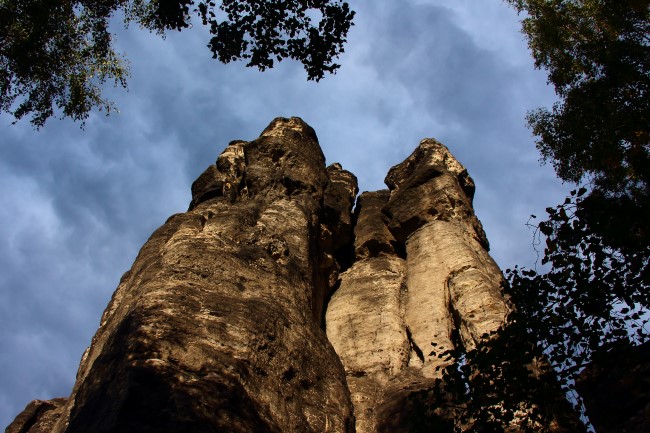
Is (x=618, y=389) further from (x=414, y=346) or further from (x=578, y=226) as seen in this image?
(x=414, y=346)

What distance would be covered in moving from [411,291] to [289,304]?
256 inches

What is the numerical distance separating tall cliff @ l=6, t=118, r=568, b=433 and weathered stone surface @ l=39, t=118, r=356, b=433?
0.03 meters

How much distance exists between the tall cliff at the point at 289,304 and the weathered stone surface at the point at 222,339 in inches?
1.2

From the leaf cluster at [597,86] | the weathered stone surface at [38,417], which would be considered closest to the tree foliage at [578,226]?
the leaf cluster at [597,86]

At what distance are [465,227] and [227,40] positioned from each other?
10755mm

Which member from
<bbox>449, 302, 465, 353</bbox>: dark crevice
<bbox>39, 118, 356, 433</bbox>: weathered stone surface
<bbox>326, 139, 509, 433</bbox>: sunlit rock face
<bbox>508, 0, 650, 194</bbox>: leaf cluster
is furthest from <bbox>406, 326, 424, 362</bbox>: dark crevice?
<bbox>508, 0, 650, 194</bbox>: leaf cluster

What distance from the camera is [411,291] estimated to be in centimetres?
1778

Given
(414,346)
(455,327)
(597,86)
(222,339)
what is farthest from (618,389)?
(597,86)

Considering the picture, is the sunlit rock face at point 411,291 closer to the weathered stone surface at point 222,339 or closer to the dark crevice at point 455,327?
the dark crevice at point 455,327

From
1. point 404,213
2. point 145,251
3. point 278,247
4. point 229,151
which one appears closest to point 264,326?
point 278,247

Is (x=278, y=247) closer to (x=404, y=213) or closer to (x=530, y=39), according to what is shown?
(x=404, y=213)

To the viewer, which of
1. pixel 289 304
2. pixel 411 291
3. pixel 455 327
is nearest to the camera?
pixel 289 304

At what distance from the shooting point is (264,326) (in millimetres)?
10758

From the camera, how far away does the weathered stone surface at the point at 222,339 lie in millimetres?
8281
